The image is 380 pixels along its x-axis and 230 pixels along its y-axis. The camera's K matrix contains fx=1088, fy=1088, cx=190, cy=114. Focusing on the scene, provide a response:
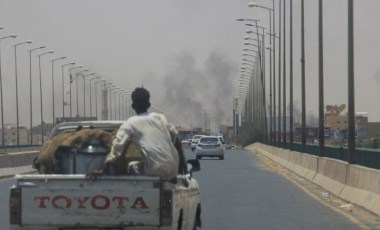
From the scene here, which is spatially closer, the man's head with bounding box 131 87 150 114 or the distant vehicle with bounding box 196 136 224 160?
the man's head with bounding box 131 87 150 114

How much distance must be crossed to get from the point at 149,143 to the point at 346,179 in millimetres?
16390

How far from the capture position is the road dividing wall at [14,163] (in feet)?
141

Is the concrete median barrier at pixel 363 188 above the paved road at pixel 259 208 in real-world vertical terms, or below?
above

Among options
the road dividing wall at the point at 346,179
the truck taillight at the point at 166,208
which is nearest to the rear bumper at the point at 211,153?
the road dividing wall at the point at 346,179

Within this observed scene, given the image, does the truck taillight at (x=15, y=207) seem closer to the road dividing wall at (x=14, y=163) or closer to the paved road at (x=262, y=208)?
the paved road at (x=262, y=208)

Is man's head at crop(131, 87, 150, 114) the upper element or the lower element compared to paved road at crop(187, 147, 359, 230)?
upper

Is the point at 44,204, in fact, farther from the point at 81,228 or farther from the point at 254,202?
the point at 254,202

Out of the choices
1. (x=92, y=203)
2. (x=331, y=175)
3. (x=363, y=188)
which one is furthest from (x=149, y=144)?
(x=331, y=175)

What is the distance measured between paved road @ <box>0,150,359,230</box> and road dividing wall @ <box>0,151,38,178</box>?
6505 millimetres

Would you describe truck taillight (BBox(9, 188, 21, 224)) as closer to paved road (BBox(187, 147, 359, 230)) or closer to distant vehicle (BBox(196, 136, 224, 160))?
paved road (BBox(187, 147, 359, 230))

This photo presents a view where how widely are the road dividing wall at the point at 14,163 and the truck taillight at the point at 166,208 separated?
102 ft

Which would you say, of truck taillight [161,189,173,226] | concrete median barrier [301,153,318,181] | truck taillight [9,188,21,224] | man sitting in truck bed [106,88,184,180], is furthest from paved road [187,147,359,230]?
truck taillight [9,188,21,224]

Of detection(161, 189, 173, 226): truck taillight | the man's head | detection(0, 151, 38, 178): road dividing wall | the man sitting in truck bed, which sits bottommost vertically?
detection(0, 151, 38, 178): road dividing wall

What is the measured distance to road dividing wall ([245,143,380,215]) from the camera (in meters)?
22.5
